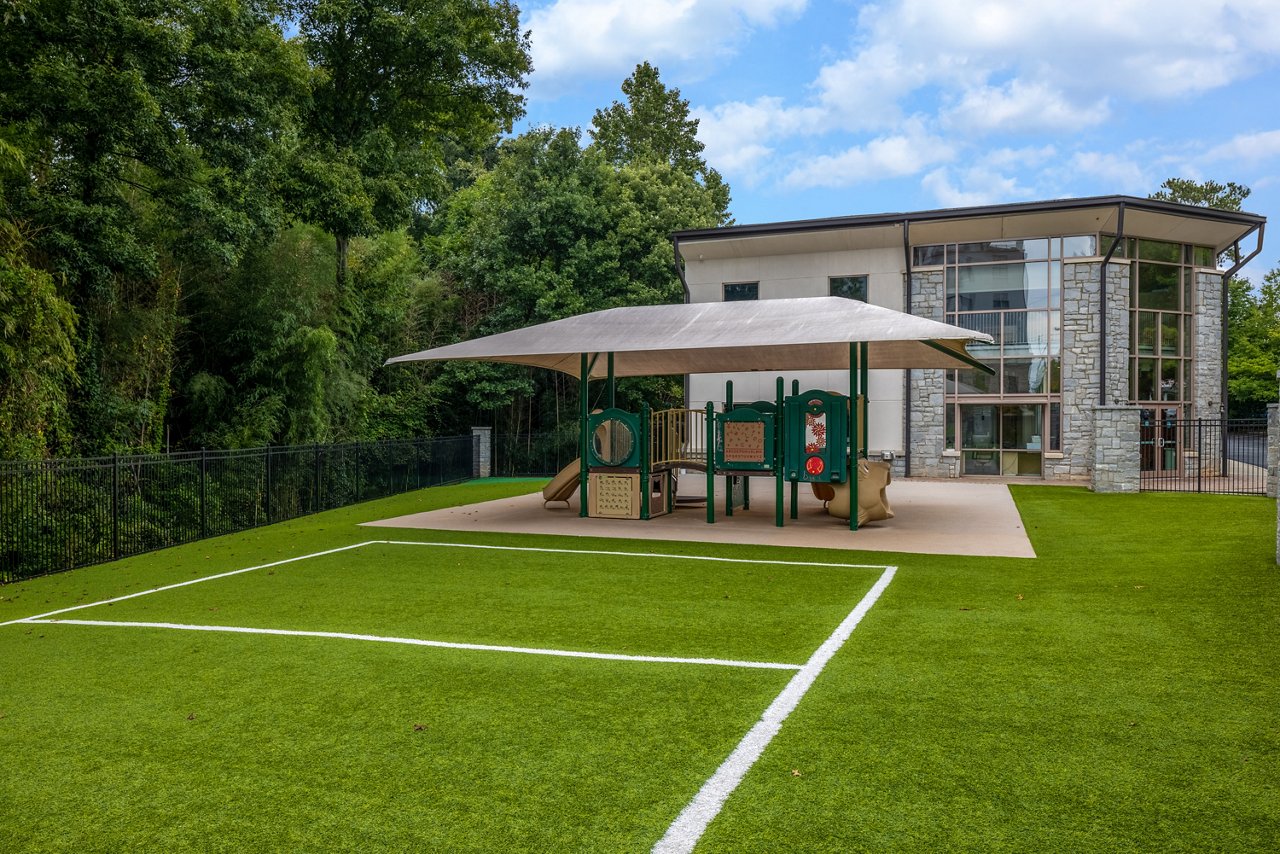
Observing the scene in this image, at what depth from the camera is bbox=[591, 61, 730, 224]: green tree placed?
41.7m

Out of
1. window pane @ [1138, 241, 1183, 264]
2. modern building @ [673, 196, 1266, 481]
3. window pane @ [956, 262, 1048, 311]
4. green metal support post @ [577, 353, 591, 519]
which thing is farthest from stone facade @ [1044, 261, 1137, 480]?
green metal support post @ [577, 353, 591, 519]

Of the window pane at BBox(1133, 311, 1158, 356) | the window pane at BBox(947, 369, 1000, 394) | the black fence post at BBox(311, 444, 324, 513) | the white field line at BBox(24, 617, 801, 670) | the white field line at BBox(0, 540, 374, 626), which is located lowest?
the white field line at BBox(0, 540, 374, 626)

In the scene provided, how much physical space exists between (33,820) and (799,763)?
3196 millimetres

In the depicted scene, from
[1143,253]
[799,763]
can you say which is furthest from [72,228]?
[1143,253]

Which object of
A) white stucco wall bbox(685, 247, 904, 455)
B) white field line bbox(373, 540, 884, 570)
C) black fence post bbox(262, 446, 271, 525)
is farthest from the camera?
white stucco wall bbox(685, 247, 904, 455)

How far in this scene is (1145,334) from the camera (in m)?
21.7

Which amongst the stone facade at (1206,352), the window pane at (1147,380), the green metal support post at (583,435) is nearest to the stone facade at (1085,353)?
the window pane at (1147,380)

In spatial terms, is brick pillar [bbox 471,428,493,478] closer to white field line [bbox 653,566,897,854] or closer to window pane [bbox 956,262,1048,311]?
window pane [bbox 956,262,1048,311]

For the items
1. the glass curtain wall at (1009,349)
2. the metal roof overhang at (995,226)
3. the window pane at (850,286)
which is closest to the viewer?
the metal roof overhang at (995,226)

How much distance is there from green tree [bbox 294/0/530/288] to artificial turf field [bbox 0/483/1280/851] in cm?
1053

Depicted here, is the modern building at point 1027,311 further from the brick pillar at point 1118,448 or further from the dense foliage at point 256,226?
the dense foliage at point 256,226

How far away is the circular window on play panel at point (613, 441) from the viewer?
1395 cm

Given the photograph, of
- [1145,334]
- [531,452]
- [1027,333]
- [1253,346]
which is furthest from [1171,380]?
[1253,346]

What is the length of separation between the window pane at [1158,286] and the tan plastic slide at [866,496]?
12.3 metres
